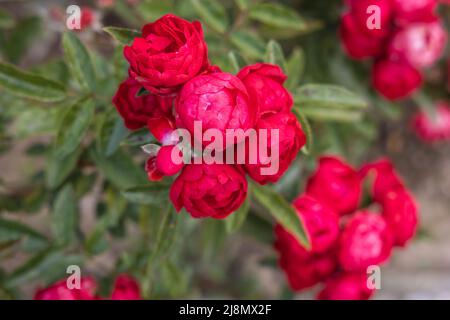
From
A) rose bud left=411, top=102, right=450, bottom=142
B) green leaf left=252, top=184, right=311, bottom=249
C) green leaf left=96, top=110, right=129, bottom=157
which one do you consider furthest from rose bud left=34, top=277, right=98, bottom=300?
rose bud left=411, top=102, right=450, bottom=142

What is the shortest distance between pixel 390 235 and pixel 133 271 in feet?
1.69

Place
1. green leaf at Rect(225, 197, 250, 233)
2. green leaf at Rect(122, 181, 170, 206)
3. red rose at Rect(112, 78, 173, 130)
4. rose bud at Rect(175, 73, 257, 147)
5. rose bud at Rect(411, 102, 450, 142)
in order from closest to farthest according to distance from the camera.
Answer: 1. rose bud at Rect(175, 73, 257, 147)
2. red rose at Rect(112, 78, 173, 130)
3. green leaf at Rect(122, 181, 170, 206)
4. green leaf at Rect(225, 197, 250, 233)
5. rose bud at Rect(411, 102, 450, 142)

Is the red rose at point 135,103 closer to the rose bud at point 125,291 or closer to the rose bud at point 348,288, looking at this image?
the rose bud at point 125,291

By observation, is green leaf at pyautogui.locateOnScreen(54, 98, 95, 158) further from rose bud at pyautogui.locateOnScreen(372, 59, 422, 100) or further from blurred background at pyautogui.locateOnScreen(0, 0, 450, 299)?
rose bud at pyautogui.locateOnScreen(372, 59, 422, 100)

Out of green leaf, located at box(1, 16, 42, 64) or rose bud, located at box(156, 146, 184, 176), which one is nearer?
rose bud, located at box(156, 146, 184, 176)

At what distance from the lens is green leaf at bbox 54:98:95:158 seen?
103 centimetres

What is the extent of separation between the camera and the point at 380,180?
124cm

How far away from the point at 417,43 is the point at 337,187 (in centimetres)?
45

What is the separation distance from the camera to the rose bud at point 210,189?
0.79 metres

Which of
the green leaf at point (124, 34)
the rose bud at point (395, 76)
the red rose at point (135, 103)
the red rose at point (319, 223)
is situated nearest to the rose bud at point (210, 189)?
the red rose at point (135, 103)

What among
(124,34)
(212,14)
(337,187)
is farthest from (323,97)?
(124,34)

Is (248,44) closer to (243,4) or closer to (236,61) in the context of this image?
(243,4)

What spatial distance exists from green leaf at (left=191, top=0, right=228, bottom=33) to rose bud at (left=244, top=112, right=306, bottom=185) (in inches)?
17.9
